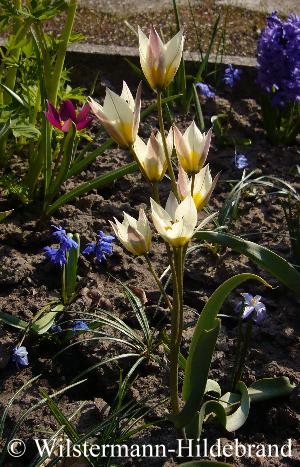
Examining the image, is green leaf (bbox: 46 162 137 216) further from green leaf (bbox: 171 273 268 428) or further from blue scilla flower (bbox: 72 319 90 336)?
green leaf (bbox: 171 273 268 428)

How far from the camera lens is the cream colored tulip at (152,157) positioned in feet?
5.95

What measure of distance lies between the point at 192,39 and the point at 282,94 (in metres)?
0.85

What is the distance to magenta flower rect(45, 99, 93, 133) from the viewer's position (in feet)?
9.23

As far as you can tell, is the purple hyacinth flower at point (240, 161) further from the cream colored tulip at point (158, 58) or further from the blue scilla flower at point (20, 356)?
the cream colored tulip at point (158, 58)

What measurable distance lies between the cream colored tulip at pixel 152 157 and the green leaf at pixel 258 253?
428mm

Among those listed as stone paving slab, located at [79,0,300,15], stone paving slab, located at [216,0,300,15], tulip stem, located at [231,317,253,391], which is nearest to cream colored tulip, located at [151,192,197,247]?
tulip stem, located at [231,317,253,391]

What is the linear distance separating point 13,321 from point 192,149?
0.95 metres

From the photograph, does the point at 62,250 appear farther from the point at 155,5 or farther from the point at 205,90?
the point at 155,5

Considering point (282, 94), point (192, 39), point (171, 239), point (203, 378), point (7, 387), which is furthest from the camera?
point (192, 39)

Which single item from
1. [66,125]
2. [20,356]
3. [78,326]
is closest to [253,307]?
[78,326]

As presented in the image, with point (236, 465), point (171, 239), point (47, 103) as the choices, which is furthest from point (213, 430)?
point (47, 103)

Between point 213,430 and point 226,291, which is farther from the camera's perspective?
point 213,430

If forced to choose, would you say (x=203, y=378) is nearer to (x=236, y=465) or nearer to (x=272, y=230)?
(x=236, y=465)

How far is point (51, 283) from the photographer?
2.76 m
